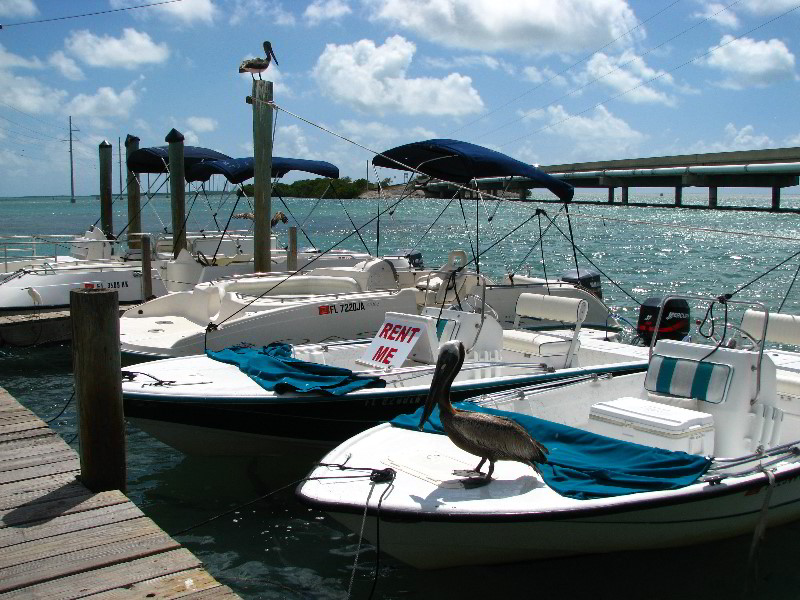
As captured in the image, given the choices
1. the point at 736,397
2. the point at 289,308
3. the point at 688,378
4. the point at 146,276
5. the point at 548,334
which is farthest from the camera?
the point at 146,276

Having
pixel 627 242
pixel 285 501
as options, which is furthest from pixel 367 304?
pixel 627 242

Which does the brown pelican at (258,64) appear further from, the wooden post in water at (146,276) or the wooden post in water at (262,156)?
the wooden post in water at (146,276)

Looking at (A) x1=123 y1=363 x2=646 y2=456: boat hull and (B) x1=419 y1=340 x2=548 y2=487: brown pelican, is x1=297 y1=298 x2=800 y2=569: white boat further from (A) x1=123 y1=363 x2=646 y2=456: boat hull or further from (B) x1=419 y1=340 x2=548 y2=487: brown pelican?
(A) x1=123 y1=363 x2=646 y2=456: boat hull

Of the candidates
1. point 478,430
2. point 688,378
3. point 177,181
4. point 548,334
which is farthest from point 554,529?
point 177,181

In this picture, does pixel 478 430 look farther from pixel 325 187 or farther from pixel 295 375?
pixel 325 187

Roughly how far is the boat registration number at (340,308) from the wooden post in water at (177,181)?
939cm

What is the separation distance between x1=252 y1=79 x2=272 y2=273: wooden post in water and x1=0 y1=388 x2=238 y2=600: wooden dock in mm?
10433

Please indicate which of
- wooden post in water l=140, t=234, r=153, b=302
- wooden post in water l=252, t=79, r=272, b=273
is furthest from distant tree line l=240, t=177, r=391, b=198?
wooden post in water l=140, t=234, r=153, b=302

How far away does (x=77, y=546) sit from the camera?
17.3 ft

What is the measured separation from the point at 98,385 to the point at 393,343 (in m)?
5.04

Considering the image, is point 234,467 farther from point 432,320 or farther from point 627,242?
point 627,242

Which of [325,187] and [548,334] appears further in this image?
[325,187]

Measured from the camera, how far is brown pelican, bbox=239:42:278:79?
52.1ft

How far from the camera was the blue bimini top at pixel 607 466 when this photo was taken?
6.28 metres
